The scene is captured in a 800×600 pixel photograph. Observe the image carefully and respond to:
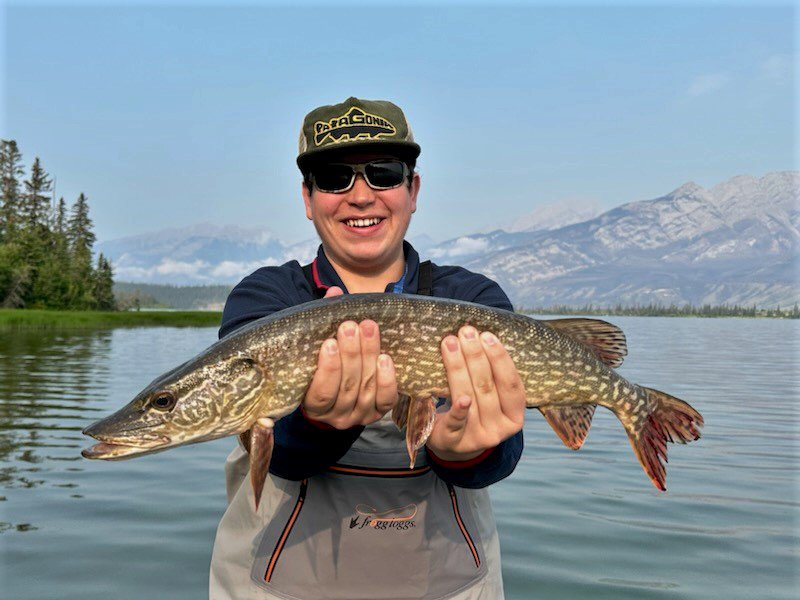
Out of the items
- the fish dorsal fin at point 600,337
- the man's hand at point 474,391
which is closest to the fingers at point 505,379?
the man's hand at point 474,391

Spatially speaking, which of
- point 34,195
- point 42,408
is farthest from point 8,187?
point 42,408

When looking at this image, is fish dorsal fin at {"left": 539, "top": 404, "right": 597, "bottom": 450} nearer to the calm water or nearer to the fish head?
the fish head

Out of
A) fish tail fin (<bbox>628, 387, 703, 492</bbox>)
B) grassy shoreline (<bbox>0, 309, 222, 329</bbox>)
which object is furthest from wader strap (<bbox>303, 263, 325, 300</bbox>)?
grassy shoreline (<bbox>0, 309, 222, 329</bbox>)

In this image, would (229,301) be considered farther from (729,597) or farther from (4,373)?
(4,373)

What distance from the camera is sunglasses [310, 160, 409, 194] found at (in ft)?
14.5

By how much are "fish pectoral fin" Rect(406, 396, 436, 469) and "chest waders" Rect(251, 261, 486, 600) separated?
284 mm

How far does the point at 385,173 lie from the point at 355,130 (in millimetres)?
321

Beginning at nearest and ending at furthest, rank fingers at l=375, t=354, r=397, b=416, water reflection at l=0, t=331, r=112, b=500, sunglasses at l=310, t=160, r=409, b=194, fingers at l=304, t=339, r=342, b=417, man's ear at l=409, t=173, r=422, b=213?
fingers at l=304, t=339, r=342, b=417 → fingers at l=375, t=354, r=397, b=416 → sunglasses at l=310, t=160, r=409, b=194 → man's ear at l=409, t=173, r=422, b=213 → water reflection at l=0, t=331, r=112, b=500

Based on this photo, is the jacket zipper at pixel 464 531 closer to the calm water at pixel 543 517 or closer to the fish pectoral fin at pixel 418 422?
the fish pectoral fin at pixel 418 422

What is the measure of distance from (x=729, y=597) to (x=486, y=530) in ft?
13.2

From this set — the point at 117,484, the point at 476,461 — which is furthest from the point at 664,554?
the point at 117,484

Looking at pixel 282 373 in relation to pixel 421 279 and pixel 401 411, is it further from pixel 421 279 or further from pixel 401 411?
pixel 421 279

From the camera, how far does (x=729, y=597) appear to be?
6.83 metres

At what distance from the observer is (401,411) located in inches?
153
